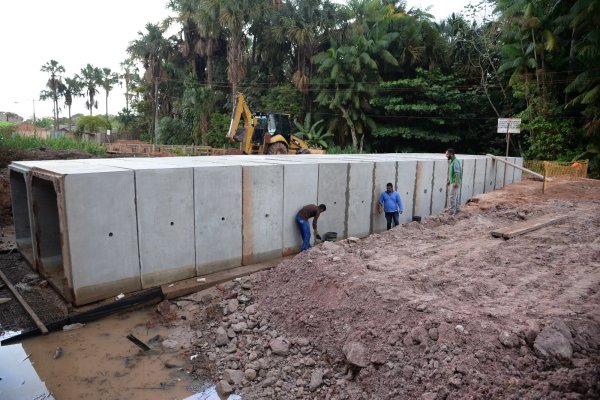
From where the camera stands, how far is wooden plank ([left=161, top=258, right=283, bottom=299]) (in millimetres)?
7344

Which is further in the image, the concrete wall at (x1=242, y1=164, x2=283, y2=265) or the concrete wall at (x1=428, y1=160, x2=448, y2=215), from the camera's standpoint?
the concrete wall at (x1=428, y1=160, x2=448, y2=215)

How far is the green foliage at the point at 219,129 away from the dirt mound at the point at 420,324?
29662 mm

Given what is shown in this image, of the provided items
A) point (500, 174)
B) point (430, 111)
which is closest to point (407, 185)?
point (500, 174)

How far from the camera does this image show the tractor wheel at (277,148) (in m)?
19.2

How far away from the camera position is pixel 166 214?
7.43m

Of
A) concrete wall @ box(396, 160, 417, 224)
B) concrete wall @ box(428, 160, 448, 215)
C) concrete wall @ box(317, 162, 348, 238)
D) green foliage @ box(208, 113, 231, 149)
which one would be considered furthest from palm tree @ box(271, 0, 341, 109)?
concrete wall @ box(317, 162, 348, 238)

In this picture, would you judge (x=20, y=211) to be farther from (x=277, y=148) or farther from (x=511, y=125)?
(x=511, y=125)

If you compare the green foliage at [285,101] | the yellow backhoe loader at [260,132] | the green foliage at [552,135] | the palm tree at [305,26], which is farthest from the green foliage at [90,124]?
the green foliage at [552,135]

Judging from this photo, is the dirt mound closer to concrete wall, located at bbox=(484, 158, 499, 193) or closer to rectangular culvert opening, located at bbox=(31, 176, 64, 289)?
rectangular culvert opening, located at bbox=(31, 176, 64, 289)

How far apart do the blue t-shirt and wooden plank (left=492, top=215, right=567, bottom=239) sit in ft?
8.40

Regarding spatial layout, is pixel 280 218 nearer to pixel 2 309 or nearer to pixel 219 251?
A: pixel 219 251

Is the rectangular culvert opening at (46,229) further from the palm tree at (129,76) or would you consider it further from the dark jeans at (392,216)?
the palm tree at (129,76)

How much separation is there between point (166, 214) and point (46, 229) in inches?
122

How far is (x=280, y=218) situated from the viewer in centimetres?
922
